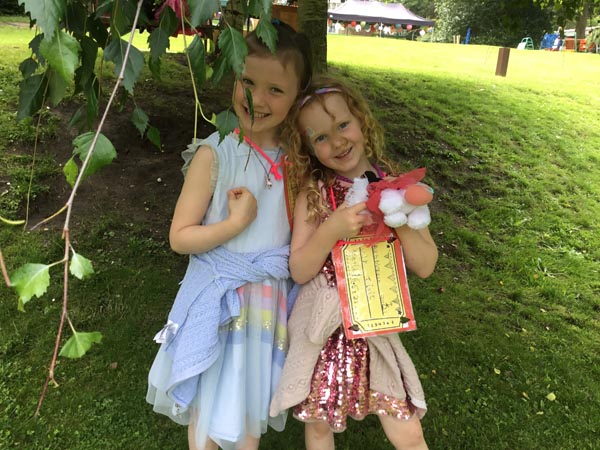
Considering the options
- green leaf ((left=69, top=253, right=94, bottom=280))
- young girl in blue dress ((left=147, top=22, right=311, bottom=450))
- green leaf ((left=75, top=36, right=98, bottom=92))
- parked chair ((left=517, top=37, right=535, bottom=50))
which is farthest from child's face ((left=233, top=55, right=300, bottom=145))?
parked chair ((left=517, top=37, right=535, bottom=50))

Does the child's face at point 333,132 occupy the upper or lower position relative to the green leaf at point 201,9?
lower

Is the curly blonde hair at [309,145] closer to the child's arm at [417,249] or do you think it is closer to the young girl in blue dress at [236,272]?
the young girl in blue dress at [236,272]

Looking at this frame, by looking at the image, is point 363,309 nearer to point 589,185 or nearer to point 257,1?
point 257,1

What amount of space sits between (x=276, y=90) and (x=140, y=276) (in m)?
2.44

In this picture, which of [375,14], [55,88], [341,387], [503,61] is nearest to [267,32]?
[55,88]

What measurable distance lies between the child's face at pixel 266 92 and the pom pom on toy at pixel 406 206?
48 cm

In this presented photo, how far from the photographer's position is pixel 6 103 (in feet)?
17.1

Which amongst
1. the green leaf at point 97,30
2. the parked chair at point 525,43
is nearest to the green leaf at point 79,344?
the green leaf at point 97,30

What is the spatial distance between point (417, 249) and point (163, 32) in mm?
1102

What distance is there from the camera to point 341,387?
5.74ft

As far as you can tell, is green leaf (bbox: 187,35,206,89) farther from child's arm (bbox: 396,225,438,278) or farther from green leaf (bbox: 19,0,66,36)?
child's arm (bbox: 396,225,438,278)

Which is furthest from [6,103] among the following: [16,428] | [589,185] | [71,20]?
[589,185]

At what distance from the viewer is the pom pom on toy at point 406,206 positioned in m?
1.45

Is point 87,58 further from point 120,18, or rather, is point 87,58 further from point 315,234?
point 315,234
